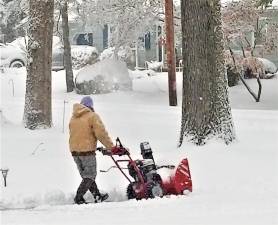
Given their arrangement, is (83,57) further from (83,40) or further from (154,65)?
(83,40)

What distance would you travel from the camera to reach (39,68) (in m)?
13.1

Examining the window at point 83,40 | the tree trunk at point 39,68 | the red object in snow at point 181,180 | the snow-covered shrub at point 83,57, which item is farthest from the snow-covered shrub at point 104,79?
the red object in snow at point 181,180

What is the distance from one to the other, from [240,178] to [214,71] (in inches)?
88.9

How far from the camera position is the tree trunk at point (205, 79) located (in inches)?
395

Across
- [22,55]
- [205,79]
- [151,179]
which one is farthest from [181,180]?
[22,55]

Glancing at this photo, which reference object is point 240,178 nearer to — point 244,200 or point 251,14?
point 244,200

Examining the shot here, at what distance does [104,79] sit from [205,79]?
1198cm

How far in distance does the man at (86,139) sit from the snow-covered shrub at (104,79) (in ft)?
45.7

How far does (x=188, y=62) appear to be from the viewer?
1022cm

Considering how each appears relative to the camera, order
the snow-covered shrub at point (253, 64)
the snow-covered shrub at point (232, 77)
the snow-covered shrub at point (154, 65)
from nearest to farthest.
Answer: the snow-covered shrub at point (253, 64) → the snow-covered shrub at point (232, 77) → the snow-covered shrub at point (154, 65)

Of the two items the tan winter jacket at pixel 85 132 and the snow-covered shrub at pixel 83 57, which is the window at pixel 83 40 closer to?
the snow-covered shrub at pixel 83 57

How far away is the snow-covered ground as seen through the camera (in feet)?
21.4

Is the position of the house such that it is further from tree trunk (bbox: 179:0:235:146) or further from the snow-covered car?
tree trunk (bbox: 179:0:235:146)

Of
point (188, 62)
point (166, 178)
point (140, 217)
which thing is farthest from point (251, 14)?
point (140, 217)
